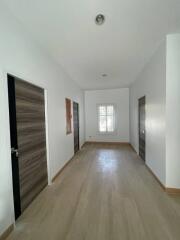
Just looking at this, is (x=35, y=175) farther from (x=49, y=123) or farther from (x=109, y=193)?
(x=109, y=193)

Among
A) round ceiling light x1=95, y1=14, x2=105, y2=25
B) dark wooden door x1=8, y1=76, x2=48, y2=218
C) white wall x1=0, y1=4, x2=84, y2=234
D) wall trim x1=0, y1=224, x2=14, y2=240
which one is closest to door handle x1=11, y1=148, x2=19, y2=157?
dark wooden door x1=8, y1=76, x2=48, y2=218

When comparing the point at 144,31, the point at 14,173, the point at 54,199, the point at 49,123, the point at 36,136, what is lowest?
the point at 54,199

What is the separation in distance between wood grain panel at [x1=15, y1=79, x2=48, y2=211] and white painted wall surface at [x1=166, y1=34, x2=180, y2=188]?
91.6 inches

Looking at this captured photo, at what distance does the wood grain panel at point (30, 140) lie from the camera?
2.02m

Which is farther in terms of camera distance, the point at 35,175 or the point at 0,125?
the point at 35,175

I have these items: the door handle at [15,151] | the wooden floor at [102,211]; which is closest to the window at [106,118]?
the wooden floor at [102,211]

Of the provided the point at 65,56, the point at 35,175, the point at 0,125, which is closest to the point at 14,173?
the point at 35,175

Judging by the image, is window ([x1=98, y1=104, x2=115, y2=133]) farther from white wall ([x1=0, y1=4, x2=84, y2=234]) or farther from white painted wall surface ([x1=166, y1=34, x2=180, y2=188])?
white painted wall surface ([x1=166, y1=34, x2=180, y2=188])

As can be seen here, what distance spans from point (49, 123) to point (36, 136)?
54 cm

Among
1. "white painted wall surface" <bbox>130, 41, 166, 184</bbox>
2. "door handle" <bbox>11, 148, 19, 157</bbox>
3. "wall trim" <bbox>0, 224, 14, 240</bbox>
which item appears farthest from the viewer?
"white painted wall surface" <bbox>130, 41, 166, 184</bbox>

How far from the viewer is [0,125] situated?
158cm

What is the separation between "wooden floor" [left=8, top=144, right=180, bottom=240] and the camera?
5.40 feet

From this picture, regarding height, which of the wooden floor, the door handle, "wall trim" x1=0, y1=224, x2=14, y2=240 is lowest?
the wooden floor

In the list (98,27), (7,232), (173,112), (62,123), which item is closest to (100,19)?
(98,27)
